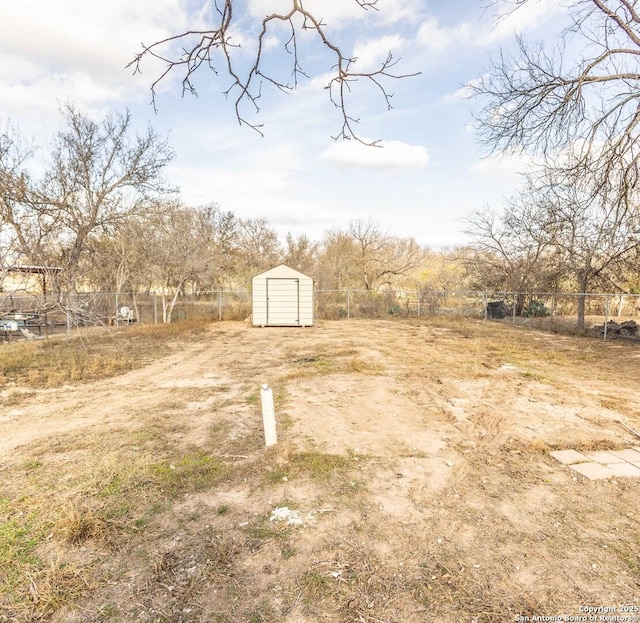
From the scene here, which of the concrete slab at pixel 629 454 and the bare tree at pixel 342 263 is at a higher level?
the bare tree at pixel 342 263

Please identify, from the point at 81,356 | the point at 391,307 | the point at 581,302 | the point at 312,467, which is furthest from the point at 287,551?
the point at 391,307

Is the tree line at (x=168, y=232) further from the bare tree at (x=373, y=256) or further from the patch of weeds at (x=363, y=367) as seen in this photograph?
the patch of weeds at (x=363, y=367)

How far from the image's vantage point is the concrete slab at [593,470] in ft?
10.8

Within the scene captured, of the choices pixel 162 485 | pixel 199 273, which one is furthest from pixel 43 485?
pixel 199 273

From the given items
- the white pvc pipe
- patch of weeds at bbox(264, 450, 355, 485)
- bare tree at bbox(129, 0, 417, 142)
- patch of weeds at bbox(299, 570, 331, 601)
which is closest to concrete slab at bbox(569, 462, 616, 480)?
patch of weeds at bbox(264, 450, 355, 485)

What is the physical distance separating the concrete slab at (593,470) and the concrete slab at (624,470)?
0.04 metres

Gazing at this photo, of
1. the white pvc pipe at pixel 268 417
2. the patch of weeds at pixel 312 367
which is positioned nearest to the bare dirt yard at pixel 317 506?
the white pvc pipe at pixel 268 417

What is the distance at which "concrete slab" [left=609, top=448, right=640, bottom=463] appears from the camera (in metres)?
3.63

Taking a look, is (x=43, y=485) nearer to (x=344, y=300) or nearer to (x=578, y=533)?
(x=578, y=533)

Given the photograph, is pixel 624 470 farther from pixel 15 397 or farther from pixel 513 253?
pixel 513 253

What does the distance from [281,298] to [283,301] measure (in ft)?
0.49

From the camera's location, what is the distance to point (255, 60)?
2613 mm

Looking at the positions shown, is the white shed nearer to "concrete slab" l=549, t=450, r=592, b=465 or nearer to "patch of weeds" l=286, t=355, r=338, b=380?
"patch of weeds" l=286, t=355, r=338, b=380

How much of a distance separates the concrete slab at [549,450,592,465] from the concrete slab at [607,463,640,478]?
22cm
